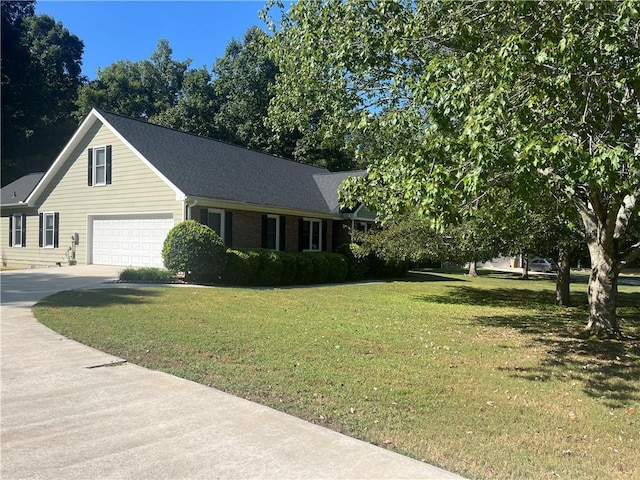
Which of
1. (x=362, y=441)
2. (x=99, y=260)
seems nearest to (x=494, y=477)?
(x=362, y=441)

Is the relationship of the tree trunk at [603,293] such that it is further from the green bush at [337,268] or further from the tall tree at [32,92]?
the tall tree at [32,92]

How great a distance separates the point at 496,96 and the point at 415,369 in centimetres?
348

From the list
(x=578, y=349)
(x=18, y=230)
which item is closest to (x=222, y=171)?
(x=18, y=230)

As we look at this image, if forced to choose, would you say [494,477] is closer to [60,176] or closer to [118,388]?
[118,388]

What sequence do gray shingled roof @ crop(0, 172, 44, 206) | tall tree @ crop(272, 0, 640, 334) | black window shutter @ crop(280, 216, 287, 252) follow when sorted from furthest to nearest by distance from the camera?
gray shingled roof @ crop(0, 172, 44, 206) → black window shutter @ crop(280, 216, 287, 252) → tall tree @ crop(272, 0, 640, 334)

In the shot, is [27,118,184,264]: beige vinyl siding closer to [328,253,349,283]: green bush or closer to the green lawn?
[328,253,349,283]: green bush

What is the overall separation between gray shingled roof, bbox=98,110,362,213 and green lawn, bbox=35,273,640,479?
6.78m

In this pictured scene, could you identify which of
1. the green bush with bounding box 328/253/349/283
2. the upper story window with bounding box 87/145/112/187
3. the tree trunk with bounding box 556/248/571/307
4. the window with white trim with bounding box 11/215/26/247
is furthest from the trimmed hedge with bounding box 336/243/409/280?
the window with white trim with bounding box 11/215/26/247

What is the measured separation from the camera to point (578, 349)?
7.92 metres

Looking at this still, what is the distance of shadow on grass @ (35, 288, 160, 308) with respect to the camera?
10148 mm

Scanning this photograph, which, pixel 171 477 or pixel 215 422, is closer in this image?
pixel 171 477

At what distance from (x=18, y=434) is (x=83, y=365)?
6.45 feet

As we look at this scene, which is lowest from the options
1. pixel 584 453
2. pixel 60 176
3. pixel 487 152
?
pixel 584 453

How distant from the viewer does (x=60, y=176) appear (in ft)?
72.2
